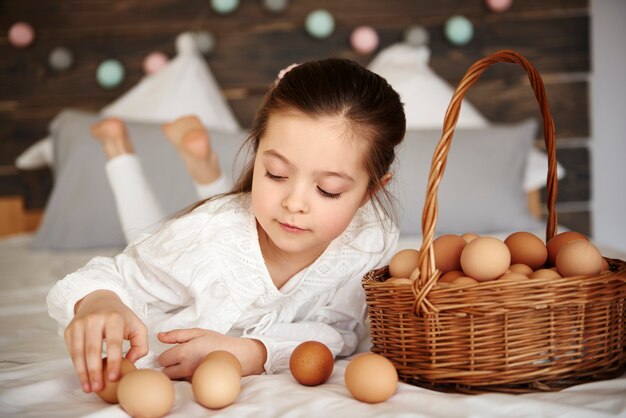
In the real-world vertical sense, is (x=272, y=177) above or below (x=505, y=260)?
above

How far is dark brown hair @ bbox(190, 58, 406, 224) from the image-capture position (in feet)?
3.72

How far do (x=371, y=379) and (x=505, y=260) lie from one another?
26cm

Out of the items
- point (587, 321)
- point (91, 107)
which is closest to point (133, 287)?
point (587, 321)

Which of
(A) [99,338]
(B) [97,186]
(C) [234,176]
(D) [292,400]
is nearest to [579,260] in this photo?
(D) [292,400]

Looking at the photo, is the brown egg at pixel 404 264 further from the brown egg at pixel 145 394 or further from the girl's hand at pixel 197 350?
the brown egg at pixel 145 394

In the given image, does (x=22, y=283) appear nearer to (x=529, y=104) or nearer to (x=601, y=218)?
(x=529, y=104)

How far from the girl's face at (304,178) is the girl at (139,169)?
617 millimetres

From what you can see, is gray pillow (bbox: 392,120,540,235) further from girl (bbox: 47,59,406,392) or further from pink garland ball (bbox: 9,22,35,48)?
pink garland ball (bbox: 9,22,35,48)

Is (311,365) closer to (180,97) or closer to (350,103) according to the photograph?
(350,103)

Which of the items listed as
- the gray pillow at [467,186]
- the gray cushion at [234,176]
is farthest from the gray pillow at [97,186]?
the gray pillow at [467,186]

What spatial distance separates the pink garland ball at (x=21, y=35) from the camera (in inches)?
102

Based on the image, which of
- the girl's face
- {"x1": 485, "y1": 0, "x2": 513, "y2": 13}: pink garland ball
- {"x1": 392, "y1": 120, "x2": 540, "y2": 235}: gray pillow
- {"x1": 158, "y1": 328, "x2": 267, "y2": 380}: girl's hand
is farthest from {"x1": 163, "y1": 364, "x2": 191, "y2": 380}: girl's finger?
{"x1": 485, "y1": 0, "x2": 513, "y2": 13}: pink garland ball

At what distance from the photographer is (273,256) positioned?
1325 mm

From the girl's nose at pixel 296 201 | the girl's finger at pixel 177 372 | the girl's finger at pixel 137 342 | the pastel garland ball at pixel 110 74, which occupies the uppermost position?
the pastel garland ball at pixel 110 74
